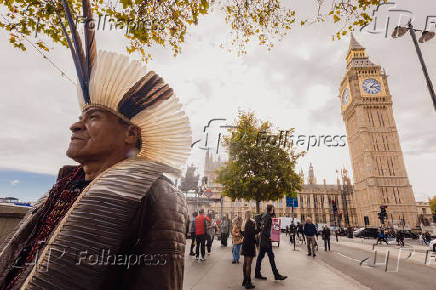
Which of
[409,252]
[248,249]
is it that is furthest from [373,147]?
[248,249]

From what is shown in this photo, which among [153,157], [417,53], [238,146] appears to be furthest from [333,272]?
[238,146]

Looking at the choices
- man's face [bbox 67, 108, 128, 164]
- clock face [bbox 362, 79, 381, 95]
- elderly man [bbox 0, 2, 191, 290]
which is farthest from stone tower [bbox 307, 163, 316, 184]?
man's face [bbox 67, 108, 128, 164]

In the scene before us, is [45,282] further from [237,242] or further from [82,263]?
[237,242]

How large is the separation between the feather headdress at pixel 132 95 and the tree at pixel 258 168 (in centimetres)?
1472

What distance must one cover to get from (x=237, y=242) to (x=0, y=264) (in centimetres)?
808

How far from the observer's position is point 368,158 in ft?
184

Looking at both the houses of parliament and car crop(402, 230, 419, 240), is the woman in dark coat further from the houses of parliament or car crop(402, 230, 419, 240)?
the houses of parliament

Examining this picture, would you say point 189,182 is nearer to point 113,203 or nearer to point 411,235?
point 113,203

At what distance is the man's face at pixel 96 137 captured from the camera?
1277 millimetres

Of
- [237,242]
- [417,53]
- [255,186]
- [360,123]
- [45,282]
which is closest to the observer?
[45,282]

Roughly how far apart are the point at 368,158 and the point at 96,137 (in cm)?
6663

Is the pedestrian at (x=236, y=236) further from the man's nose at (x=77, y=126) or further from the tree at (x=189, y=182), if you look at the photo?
the tree at (x=189, y=182)

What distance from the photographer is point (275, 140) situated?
57.5ft

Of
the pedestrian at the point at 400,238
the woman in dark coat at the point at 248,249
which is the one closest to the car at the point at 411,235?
the pedestrian at the point at 400,238
